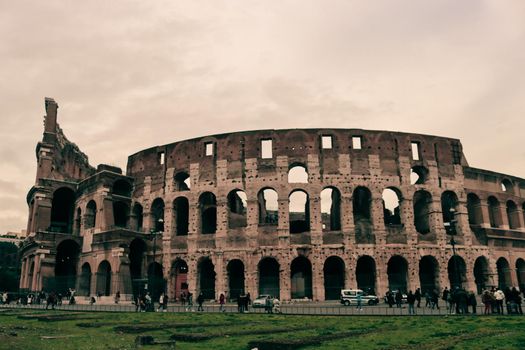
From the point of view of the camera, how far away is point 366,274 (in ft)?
112

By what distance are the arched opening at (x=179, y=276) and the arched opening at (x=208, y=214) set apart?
3.46m

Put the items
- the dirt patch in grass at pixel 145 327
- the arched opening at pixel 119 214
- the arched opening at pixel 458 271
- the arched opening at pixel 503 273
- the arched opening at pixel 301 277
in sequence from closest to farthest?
the dirt patch in grass at pixel 145 327
the arched opening at pixel 301 277
the arched opening at pixel 458 271
the arched opening at pixel 503 273
the arched opening at pixel 119 214

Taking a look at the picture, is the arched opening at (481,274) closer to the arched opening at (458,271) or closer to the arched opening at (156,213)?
the arched opening at (458,271)

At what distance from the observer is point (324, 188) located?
3400 cm

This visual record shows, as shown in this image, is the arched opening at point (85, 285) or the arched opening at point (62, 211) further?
the arched opening at point (62, 211)

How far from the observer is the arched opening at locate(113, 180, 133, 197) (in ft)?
131

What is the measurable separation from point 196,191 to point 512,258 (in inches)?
1088

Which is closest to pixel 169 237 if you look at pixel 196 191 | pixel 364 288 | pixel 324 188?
pixel 196 191

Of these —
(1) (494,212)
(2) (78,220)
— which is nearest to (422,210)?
(1) (494,212)

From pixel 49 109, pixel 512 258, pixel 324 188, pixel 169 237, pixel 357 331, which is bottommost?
pixel 357 331

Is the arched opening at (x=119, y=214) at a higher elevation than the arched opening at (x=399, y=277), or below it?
higher

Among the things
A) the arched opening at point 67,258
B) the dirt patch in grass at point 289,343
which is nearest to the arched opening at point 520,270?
the dirt patch in grass at point 289,343

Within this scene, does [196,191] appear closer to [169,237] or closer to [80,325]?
[169,237]

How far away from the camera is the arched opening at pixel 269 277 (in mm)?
33031
